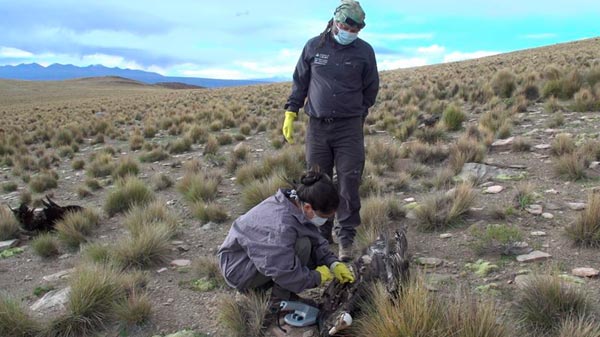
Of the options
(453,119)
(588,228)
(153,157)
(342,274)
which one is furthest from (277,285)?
(153,157)

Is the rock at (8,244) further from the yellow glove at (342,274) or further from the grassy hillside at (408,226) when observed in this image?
the yellow glove at (342,274)

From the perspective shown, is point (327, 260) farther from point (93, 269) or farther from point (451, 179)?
point (451, 179)

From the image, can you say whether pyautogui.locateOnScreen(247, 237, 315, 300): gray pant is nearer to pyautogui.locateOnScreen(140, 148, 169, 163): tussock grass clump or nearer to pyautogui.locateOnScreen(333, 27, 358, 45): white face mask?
pyautogui.locateOnScreen(333, 27, 358, 45): white face mask

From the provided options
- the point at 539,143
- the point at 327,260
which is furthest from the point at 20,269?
the point at 539,143

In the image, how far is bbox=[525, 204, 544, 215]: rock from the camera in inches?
210

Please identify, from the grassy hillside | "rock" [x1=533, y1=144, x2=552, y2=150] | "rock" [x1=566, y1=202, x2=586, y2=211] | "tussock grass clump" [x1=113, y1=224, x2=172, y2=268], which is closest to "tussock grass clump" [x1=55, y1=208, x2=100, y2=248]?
the grassy hillside

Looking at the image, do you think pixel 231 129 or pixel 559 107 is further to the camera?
pixel 231 129

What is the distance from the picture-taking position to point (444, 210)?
5430 millimetres

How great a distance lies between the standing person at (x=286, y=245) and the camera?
349 cm

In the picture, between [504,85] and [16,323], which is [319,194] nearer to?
[16,323]

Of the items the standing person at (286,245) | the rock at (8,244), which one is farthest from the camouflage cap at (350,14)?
the rock at (8,244)

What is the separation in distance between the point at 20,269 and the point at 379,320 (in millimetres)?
4234

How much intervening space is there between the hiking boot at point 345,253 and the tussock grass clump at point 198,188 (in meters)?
2.91

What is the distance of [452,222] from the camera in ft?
17.6
